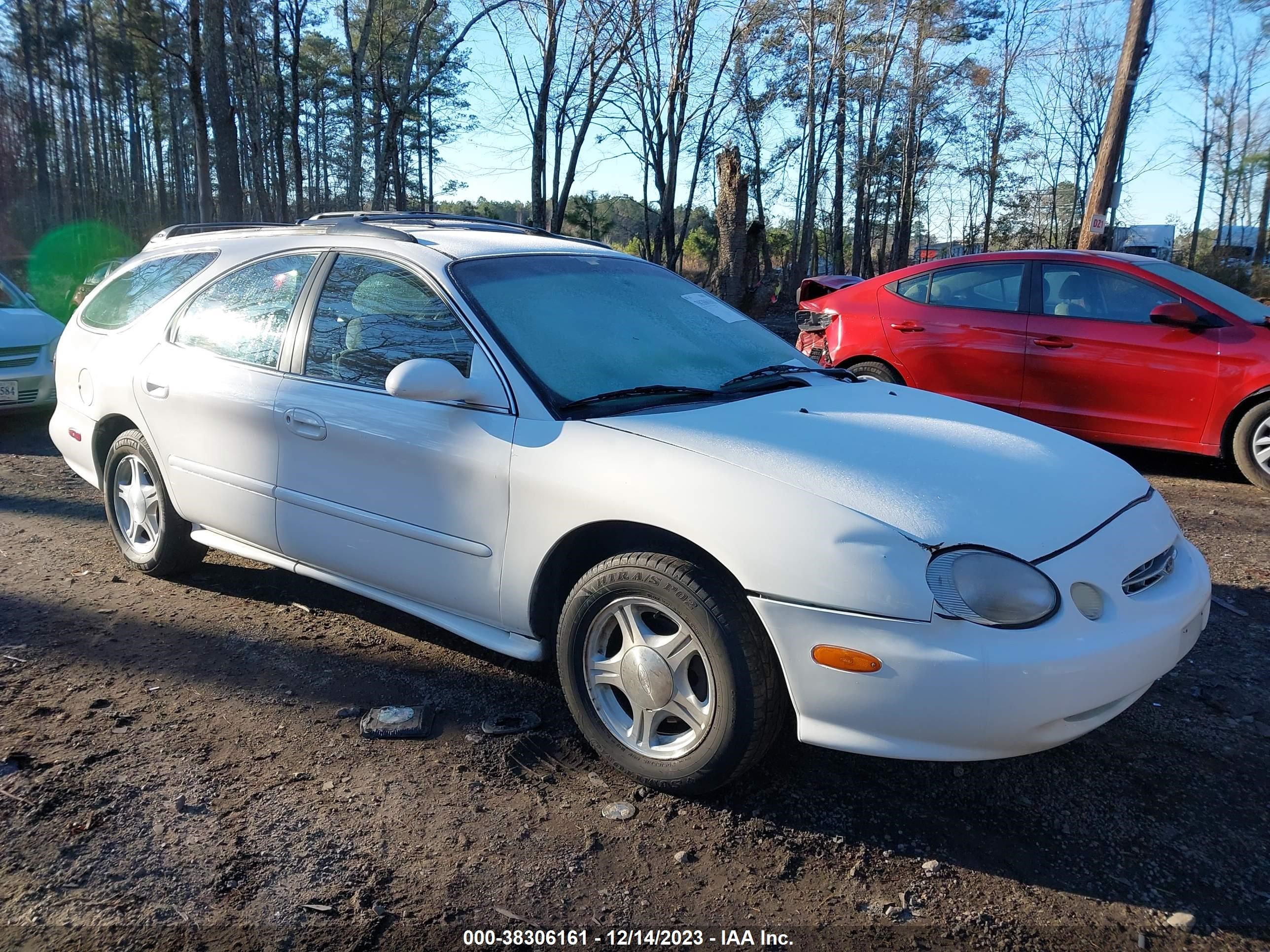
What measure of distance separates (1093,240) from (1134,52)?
8.70ft

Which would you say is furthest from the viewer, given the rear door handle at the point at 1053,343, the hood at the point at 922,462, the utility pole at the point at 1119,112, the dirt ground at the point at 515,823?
the utility pole at the point at 1119,112

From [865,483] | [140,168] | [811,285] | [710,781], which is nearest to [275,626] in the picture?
[710,781]

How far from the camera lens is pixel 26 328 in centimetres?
827

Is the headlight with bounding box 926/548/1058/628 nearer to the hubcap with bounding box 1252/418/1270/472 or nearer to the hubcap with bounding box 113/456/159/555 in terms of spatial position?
the hubcap with bounding box 113/456/159/555

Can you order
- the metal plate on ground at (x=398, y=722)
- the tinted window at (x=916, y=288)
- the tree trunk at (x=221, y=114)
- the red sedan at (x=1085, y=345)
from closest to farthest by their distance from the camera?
the metal plate on ground at (x=398, y=722) → the red sedan at (x=1085, y=345) → the tinted window at (x=916, y=288) → the tree trunk at (x=221, y=114)

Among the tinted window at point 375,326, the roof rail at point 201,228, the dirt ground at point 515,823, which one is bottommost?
the dirt ground at point 515,823

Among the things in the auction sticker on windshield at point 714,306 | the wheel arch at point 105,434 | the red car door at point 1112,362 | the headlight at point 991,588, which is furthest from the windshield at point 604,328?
the red car door at point 1112,362

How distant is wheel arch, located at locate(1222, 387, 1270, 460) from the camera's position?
5934mm

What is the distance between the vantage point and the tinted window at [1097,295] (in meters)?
6.43

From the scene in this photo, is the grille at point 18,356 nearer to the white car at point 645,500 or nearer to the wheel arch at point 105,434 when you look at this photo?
the wheel arch at point 105,434

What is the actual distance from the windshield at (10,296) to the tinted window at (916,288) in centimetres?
815

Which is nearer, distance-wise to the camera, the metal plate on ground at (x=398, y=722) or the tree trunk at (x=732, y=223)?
the metal plate on ground at (x=398, y=722)

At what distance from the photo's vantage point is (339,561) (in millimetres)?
3439

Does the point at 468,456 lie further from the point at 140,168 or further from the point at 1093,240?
the point at 140,168
